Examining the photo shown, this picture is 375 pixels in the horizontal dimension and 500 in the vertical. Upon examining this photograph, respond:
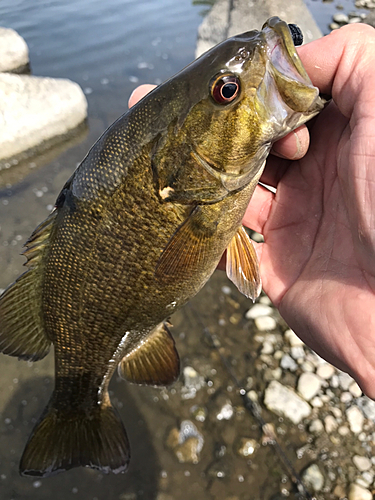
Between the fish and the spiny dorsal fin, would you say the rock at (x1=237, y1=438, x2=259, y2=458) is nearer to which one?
the fish

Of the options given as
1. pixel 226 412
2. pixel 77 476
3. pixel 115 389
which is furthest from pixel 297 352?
pixel 77 476

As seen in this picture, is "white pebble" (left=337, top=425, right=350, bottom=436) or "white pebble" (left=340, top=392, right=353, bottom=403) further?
"white pebble" (left=340, top=392, right=353, bottom=403)

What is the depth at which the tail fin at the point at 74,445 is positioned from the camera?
245 cm

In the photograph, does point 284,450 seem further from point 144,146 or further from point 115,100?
point 115,100

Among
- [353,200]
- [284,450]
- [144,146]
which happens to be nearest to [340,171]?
[353,200]

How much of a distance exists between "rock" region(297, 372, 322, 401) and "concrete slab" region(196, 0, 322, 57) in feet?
23.1

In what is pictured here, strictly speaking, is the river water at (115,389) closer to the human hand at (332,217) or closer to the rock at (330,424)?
the rock at (330,424)

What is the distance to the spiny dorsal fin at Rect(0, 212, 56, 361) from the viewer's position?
2215mm

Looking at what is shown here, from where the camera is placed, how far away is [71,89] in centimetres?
709

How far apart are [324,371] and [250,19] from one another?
7877 mm

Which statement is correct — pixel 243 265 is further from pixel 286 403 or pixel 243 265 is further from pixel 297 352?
pixel 297 352

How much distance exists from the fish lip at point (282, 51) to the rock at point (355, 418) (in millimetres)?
2898

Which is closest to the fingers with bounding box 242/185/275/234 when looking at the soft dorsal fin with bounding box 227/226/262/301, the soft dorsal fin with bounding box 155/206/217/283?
the soft dorsal fin with bounding box 227/226/262/301

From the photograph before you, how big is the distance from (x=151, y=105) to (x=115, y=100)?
6578 mm
